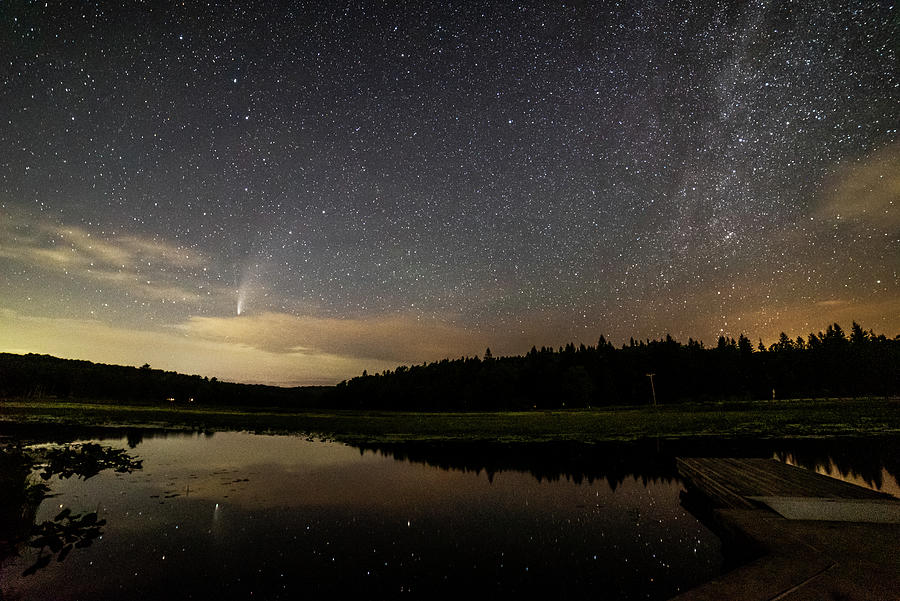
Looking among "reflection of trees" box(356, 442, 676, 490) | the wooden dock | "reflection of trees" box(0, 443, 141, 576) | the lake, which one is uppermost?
the wooden dock

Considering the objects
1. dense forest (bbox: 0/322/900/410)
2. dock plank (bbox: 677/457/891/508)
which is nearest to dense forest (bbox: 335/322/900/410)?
dense forest (bbox: 0/322/900/410)

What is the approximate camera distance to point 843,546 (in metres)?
8.18

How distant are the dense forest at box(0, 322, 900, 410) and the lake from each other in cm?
8644

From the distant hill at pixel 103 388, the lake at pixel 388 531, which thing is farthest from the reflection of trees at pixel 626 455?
the distant hill at pixel 103 388

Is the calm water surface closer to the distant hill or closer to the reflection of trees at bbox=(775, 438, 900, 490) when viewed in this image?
the reflection of trees at bbox=(775, 438, 900, 490)

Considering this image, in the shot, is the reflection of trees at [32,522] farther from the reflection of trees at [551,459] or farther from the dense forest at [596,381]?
the dense forest at [596,381]

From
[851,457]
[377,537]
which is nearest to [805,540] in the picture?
[377,537]

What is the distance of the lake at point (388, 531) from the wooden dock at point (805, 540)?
142cm

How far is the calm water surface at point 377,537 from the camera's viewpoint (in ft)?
30.5

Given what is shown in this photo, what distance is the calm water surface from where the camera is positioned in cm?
930

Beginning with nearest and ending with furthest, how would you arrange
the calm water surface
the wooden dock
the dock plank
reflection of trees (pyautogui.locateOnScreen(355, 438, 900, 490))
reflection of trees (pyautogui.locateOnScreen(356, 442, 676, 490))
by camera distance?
the wooden dock
the calm water surface
the dock plank
reflection of trees (pyautogui.locateOnScreen(355, 438, 900, 490))
reflection of trees (pyautogui.locateOnScreen(356, 442, 676, 490))

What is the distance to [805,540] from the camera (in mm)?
8602

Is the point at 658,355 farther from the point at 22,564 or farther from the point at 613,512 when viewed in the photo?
the point at 22,564

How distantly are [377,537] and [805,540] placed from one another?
995cm
